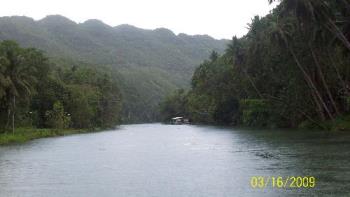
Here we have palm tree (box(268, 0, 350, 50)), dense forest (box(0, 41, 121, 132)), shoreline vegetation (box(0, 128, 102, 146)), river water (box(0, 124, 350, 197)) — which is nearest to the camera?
river water (box(0, 124, 350, 197))

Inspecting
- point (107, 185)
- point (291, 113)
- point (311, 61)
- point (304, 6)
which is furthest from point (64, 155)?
point (291, 113)

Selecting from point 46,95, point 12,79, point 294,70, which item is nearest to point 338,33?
point 294,70

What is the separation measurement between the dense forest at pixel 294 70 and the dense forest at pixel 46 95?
1439 inches

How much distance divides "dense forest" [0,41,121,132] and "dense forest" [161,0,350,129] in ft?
120

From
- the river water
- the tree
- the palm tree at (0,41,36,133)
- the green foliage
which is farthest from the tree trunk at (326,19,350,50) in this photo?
the green foliage

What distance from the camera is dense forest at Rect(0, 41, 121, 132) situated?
83812 millimetres

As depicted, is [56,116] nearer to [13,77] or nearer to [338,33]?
[13,77]

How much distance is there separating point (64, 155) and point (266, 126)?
66.2 meters

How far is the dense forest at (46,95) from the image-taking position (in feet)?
275

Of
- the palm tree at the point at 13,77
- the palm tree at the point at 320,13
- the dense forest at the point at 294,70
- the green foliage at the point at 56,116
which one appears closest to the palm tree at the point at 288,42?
the dense forest at the point at 294,70

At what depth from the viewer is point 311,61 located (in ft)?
259

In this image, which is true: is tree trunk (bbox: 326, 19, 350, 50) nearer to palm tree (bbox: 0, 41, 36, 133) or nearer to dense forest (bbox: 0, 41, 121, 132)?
dense forest (bbox: 0, 41, 121, 132)

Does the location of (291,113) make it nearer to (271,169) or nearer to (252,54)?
(252,54)

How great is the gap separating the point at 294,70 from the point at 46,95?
2385 inches
